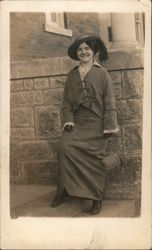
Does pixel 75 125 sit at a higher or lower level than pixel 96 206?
higher

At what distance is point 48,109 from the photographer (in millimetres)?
4145

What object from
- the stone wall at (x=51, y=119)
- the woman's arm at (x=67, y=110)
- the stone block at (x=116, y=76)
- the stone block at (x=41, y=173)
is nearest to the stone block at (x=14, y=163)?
the stone wall at (x=51, y=119)

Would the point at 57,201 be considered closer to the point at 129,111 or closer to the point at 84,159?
the point at 84,159

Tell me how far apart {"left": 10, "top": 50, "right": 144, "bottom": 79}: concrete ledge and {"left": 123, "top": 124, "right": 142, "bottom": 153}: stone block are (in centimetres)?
59

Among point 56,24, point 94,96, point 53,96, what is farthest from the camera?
point 53,96

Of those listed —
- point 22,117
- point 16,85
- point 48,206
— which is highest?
point 16,85

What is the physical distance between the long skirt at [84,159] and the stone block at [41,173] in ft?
1.00

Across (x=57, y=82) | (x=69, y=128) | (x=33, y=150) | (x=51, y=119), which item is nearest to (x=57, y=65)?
(x=57, y=82)

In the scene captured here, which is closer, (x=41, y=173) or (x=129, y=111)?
(x=129, y=111)

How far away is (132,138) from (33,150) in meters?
0.99

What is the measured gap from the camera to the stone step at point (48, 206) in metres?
3.81

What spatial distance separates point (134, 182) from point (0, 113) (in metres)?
1.44

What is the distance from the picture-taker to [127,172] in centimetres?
404

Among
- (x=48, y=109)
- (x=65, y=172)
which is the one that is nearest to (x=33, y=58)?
(x=48, y=109)
